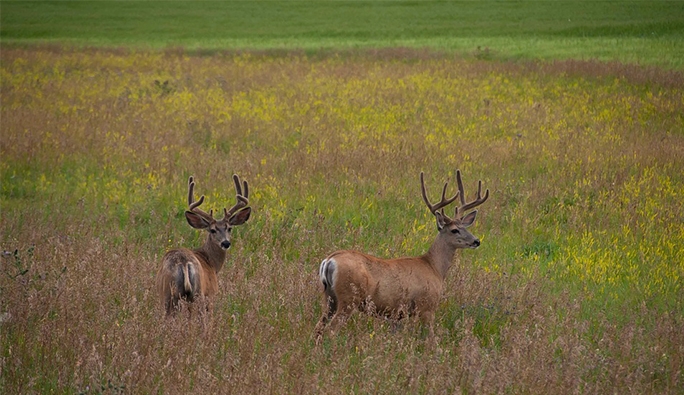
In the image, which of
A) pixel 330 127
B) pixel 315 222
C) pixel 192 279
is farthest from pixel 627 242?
pixel 330 127

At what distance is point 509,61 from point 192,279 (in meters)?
23.9

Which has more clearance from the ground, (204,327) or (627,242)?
(204,327)

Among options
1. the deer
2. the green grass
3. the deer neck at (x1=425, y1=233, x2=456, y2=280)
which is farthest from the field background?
the green grass

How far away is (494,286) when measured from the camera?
7789mm

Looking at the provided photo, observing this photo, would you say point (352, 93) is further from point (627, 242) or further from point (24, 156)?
point (627, 242)

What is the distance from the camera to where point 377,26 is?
5022cm

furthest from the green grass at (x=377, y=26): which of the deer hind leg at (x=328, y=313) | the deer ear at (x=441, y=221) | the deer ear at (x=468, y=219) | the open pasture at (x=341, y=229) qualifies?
the deer hind leg at (x=328, y=313)

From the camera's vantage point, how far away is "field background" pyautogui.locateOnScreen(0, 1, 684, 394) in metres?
5.66

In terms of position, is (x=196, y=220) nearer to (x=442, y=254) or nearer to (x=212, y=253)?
(x=212, y=253)

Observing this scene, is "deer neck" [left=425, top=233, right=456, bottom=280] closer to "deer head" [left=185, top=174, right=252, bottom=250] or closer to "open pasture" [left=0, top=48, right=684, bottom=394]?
"open pasture" [left=0, top=48, right=684, bottom=394]

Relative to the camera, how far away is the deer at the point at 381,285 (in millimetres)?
6768

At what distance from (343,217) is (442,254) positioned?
2757 millimetres

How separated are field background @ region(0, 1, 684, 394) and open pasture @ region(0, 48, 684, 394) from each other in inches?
1.5

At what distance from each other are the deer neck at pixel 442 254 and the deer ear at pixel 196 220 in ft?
6.99
